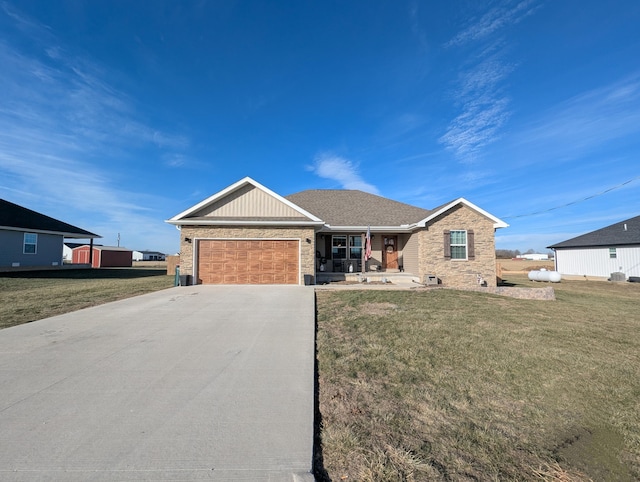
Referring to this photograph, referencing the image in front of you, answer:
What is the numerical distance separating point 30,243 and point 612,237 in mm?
46230

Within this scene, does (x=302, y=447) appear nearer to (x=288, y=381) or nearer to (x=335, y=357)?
(x=288, y=381)

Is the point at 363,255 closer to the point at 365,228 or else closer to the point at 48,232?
the point at 365,228

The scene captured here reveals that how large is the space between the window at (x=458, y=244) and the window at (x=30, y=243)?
1134 inches

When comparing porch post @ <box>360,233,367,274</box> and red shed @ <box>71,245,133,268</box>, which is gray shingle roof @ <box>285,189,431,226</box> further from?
red shed @ <box>71,245,133,268</box>

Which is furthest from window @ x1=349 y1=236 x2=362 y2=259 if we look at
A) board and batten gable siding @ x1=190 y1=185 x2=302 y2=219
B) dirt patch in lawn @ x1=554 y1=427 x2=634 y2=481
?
dirt patch in lawn @ x1=554 y1=427 x2=634 y2=481

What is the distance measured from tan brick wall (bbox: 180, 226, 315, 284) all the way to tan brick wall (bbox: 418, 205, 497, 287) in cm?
584

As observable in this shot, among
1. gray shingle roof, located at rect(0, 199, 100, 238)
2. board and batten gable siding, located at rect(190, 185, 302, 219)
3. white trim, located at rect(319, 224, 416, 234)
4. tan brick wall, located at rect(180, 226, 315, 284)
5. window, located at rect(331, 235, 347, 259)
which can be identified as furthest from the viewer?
gray shingle roof, located at rect(0, 199, 100, 238)

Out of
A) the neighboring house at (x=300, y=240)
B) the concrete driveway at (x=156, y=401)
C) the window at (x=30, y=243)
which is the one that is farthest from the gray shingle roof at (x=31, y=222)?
the concrete driveway at (x=156, y=401)

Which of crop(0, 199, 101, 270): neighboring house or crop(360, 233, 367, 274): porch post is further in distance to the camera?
crop(0, 199, 101, 270): neighboring house

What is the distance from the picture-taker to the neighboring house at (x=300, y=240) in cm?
1346

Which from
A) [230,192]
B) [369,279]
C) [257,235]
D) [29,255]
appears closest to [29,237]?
[29,255]

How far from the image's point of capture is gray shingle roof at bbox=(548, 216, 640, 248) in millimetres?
22578

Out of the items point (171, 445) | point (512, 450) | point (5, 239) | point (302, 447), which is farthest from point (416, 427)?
point (5, 239)

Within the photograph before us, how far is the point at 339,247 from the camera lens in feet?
56.9
